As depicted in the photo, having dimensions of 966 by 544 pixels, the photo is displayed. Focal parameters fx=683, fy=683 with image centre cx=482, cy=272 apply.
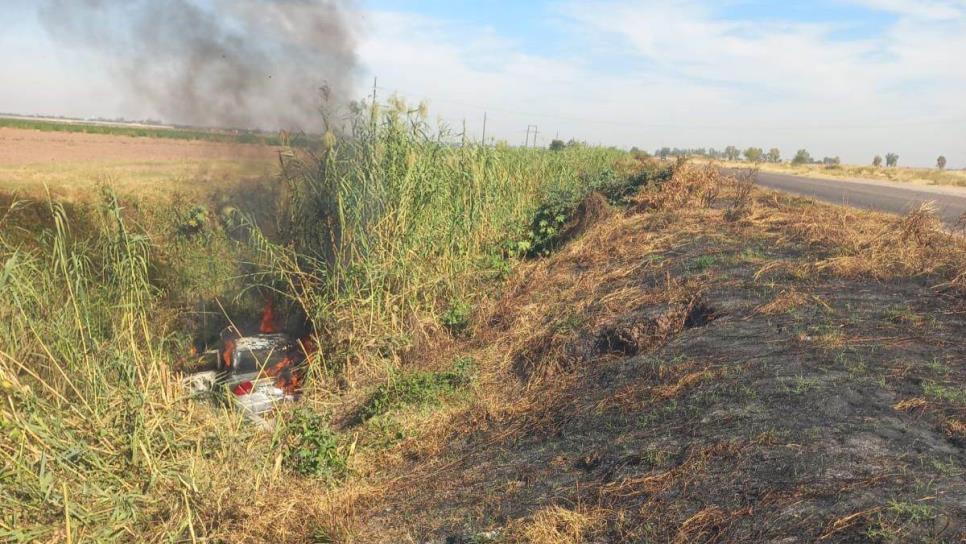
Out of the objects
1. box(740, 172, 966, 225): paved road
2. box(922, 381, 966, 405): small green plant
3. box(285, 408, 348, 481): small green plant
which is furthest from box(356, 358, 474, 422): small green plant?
box(740, 172, 966, 225): paved road

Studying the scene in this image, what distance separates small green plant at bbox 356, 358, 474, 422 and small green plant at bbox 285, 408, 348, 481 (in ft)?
2.63

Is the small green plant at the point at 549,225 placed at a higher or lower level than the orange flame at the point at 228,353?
higher

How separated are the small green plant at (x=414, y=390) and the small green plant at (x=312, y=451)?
0.80 meters

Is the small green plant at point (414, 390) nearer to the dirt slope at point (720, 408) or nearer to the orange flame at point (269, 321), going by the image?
the dirt slope at point (720, 408)

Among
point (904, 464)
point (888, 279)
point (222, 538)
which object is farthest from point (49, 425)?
point (888, 279)

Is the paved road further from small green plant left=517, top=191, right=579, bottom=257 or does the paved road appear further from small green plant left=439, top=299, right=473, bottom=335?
small green plant left=439, top=299, right=473, bottom=335

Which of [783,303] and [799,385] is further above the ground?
[783,303]

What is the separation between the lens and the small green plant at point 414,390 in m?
5.56

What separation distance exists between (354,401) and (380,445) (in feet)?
3.41

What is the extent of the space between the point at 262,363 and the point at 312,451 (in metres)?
3.21

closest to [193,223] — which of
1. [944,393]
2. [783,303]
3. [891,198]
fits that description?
[783,303]

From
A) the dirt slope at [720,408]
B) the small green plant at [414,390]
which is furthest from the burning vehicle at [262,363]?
the dirt slope at [720,408]

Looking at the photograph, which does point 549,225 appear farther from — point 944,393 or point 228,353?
point 944,393

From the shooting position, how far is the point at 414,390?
566cm
